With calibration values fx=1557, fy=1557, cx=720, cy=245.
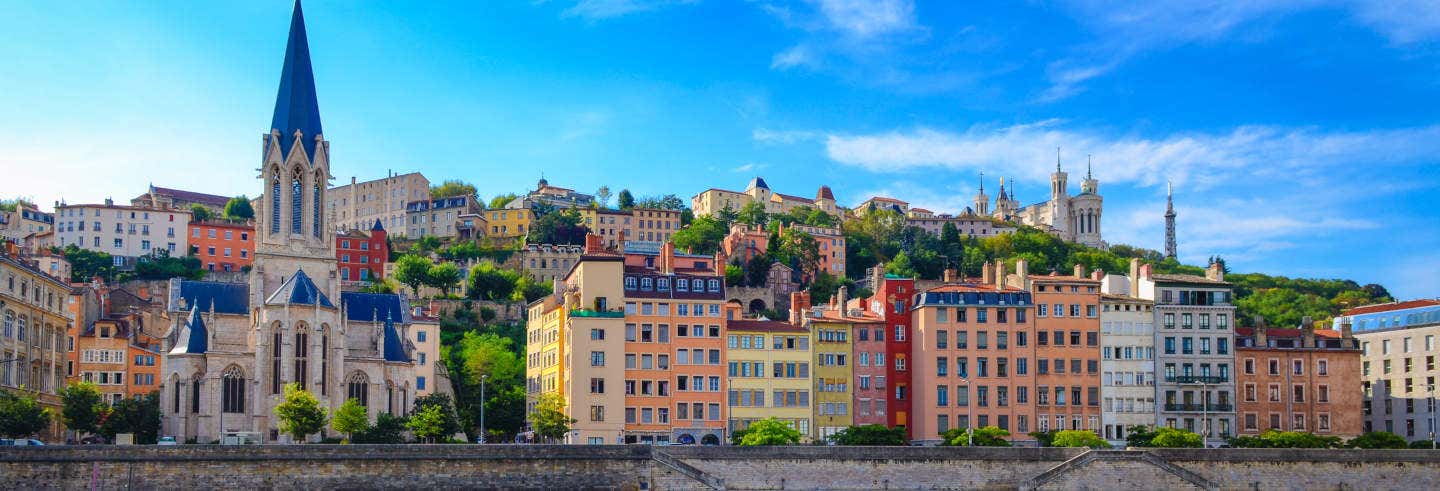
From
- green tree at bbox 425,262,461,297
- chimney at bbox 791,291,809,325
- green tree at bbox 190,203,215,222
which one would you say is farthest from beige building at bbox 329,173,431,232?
chimney at bbox 791,291,809,325

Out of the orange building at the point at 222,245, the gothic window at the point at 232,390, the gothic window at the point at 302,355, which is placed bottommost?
the gothic window at the point at 232,390

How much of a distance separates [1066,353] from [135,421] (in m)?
51.3

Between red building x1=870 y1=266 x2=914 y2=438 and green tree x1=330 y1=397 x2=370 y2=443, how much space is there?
29426 millimetres


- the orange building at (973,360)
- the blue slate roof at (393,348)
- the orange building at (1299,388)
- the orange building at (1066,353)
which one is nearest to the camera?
the orange building at (973,360)

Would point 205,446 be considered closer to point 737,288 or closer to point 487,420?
point 487,420

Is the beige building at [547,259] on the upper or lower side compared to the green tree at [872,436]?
upper

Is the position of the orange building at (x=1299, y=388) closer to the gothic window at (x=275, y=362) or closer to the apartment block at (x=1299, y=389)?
the apartment block at (x=1299, y=389)

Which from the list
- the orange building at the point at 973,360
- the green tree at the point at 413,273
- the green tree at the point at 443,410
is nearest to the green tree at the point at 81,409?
the green tree at the point at 443,410

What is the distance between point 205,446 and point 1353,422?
64517 millimetres

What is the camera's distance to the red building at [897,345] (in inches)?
3521

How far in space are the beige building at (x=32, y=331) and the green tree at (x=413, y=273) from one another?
195 ft

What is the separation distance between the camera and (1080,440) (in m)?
79.6

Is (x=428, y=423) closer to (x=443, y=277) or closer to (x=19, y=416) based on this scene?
(x=19, y=416)

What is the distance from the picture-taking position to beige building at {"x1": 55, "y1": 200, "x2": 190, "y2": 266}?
15125cm
